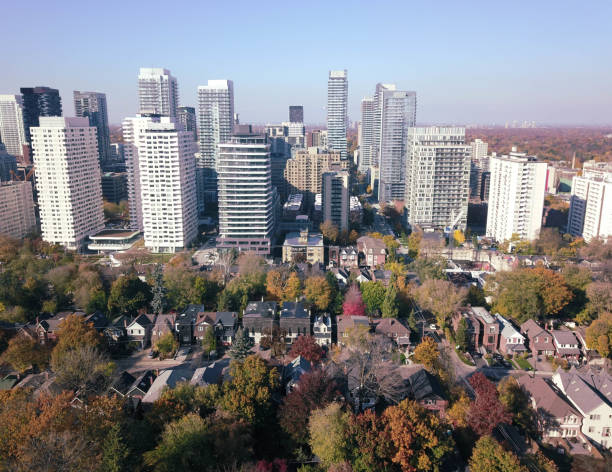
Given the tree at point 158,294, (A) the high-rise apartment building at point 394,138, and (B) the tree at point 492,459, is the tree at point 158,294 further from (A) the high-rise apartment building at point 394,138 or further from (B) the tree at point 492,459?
(A) the high-rise apartment building at point 394,138

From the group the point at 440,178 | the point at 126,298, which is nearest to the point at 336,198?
Result: the point at 440,178

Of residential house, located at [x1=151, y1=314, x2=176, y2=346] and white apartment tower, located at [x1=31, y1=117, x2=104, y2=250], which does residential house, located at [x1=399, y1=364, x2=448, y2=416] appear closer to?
residential house, located at [x1=151, y1=314, x2=176, y2=346]

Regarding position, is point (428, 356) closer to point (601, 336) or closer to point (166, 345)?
point (601, 336)

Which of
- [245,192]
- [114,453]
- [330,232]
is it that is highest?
[245,192]

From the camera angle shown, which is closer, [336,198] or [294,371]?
[294,371]

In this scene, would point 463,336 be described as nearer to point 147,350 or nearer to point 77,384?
point 147,350

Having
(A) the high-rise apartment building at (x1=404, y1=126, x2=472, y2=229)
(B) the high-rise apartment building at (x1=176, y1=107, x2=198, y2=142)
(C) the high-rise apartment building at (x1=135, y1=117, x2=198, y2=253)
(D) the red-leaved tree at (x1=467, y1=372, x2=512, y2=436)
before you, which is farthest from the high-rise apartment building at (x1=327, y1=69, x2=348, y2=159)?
(D) the red-leaved tree at (x1=467, y1=372, x2=512, y2=436)
